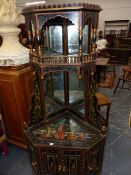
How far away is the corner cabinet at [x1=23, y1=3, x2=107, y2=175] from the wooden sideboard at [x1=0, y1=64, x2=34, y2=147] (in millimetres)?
358

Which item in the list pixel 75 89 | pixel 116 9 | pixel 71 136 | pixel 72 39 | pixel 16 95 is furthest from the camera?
pixel 116 9

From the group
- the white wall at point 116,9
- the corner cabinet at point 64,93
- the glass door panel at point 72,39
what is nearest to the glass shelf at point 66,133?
the corner cabinet at point 64,93

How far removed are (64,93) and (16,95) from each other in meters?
0.68

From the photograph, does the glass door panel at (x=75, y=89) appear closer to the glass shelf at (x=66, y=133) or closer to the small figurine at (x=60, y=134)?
the glass shelf at (x=66, y=133)

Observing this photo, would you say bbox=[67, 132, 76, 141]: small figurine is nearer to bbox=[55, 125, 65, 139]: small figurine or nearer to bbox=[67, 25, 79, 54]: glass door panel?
bbox=[55, 125, 65, 139]: small figurine

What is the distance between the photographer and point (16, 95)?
2510 mm

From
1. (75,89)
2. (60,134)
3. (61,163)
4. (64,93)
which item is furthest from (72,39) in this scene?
(61,163)

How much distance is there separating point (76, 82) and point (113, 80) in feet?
12.9

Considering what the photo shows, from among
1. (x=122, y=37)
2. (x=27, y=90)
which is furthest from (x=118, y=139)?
(x=122, y=37)

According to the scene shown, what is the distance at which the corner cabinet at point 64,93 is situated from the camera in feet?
5.43

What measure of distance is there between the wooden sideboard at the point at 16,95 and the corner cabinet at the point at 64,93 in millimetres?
358

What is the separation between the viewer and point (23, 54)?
249cm

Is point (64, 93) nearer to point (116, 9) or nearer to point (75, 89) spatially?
point (75, 89)

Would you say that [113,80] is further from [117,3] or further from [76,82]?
[117,3]
